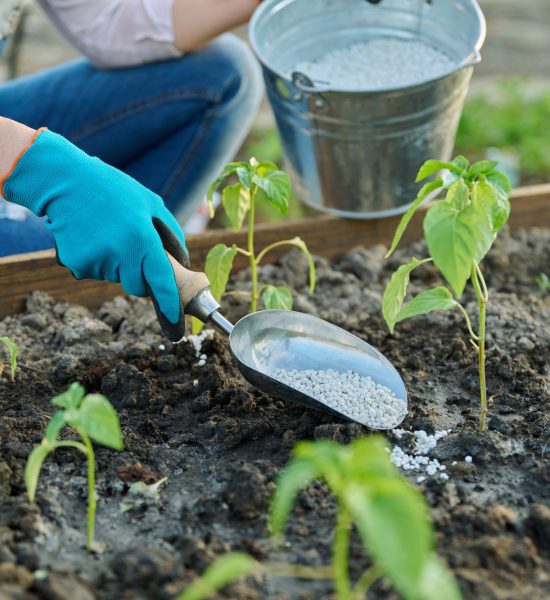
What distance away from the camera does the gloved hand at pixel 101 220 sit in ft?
6.04

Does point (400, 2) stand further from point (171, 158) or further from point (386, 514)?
point (386, 514)

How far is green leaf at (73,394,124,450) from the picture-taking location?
1.31 metres

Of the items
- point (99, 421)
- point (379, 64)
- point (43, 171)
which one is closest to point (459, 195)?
point (99, 421)

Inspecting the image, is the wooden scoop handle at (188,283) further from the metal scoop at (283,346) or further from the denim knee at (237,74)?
the denim knee at (237,74)

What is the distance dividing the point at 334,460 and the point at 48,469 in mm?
808

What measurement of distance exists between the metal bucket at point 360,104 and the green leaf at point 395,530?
1.38m

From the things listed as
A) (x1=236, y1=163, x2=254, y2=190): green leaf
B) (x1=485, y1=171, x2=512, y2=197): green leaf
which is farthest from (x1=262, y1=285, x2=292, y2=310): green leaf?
(x1=485, y1=171, x2=512, y2=197): green leaf

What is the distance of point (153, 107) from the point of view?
283 cm

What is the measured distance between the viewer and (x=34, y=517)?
5.02ft

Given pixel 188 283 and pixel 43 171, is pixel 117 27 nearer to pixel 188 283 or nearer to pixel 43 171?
pixel 43 171

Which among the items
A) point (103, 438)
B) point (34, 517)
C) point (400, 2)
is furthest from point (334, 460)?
point (400, 2)

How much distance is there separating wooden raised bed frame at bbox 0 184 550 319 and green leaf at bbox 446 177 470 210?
0.92 m

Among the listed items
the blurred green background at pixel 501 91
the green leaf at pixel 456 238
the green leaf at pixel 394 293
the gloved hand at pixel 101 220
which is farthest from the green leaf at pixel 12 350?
the blurred green background at pixel 501 91

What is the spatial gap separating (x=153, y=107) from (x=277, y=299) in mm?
1066
